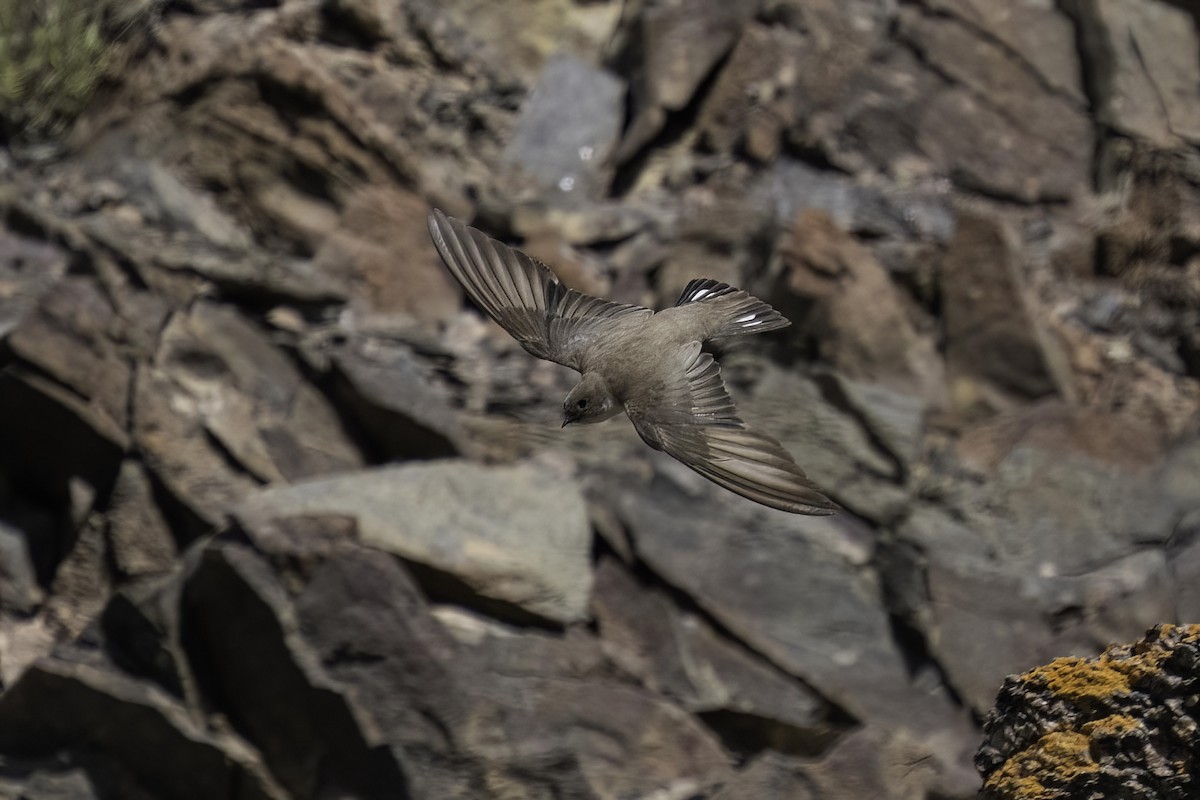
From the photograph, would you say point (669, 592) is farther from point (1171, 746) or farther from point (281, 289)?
point (1171, 746)

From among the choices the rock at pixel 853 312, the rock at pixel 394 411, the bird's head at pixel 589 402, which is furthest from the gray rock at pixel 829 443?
the bird's head at pixel 589 402

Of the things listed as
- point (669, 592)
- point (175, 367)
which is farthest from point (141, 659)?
point (669, 592)

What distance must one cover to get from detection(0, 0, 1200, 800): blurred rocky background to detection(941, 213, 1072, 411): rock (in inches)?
0.7

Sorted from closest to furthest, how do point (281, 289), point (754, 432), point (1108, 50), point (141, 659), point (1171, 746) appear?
1. point (1171, 746)
2. point (754, 432)
3. point (141, 659)
4. point (281, 289)
5. point (1108, 50)

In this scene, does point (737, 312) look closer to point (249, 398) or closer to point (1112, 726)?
point (1112, 726)

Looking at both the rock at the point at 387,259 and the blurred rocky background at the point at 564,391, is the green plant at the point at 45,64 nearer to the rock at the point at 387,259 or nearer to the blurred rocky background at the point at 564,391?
the blurred rocky background at the point at 564,391

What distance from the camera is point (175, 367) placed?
7.03 metres

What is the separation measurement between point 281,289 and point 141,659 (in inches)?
91.3

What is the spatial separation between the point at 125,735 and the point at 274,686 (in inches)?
24.8

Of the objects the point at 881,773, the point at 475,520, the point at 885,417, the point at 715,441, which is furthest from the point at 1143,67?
the point at 715,441

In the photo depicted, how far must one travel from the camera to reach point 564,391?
7.68 meters

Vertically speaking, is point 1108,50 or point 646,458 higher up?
point 1108,50

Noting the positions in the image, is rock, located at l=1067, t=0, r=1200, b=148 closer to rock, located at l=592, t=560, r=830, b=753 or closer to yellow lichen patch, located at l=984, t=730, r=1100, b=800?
rock, located at l=592, t=560, r=830, b=753

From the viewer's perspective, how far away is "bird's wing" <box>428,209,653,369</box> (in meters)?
5.42
